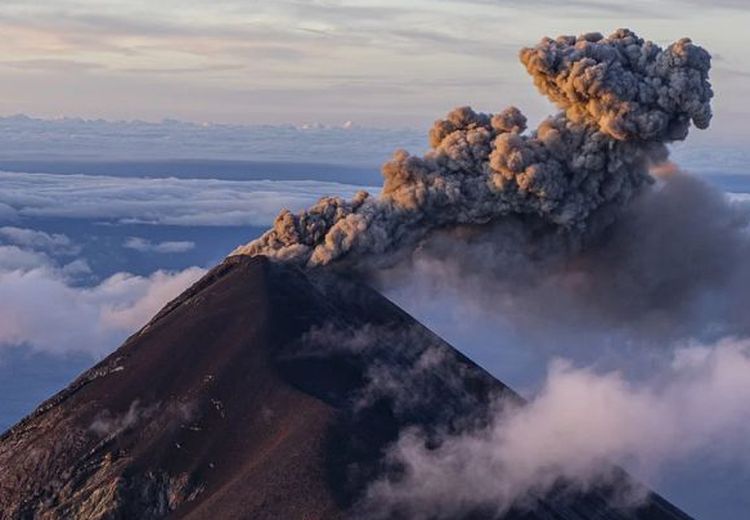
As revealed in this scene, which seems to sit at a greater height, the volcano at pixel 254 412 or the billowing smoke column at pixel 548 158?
the billowing smoke column at pixel 548 158

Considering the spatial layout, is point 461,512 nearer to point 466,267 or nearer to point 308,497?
point 308,497

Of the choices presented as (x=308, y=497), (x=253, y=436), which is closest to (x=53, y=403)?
(x=253, y=436)

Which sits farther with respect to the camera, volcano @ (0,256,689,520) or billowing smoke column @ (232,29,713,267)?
billowing smoke column @ (232,29,713,267)

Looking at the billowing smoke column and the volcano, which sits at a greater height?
the billowing smoke column

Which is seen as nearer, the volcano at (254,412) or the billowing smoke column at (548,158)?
the volcano at (254,412)

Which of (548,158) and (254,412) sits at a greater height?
(548,158)
